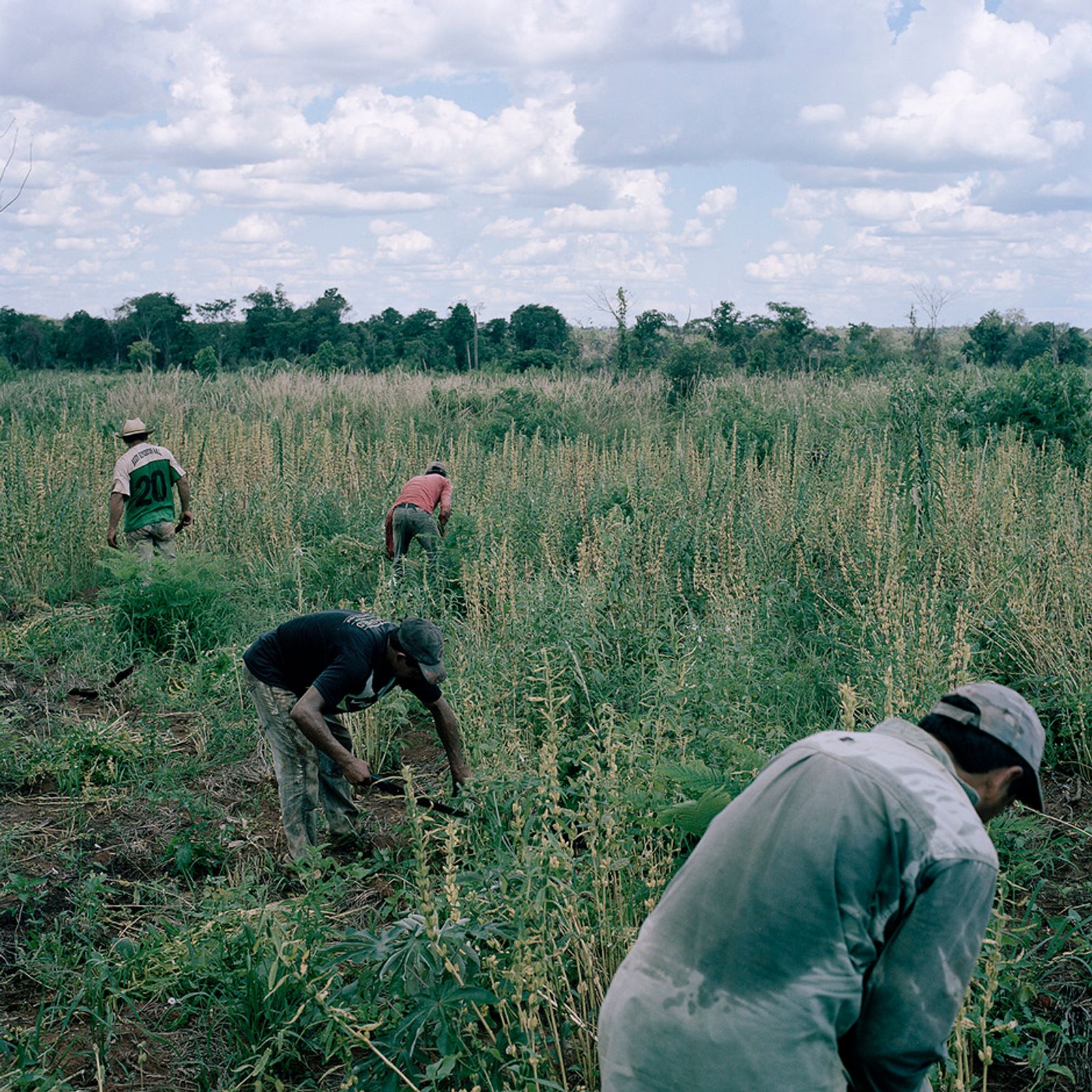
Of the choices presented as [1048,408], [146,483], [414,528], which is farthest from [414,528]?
[1048,408]

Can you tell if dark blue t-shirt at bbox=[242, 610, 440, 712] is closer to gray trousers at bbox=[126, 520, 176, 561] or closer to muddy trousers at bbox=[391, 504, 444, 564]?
muddy trousers at bbox=[391, 504, 444, 564]

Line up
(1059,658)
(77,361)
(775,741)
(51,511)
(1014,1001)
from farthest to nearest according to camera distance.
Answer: (77,361), (51,511), (1059,658), (775,741), (1014,1001)

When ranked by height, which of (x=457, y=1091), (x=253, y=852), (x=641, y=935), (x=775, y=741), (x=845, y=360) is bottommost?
(x=253, y=852)

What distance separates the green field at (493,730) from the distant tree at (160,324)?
3260cm

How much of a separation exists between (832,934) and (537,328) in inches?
1522

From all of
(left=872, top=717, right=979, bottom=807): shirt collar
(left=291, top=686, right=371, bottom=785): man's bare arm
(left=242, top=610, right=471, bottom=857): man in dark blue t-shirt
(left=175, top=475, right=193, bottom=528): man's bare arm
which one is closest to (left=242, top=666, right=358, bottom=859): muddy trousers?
(left=242, top=610, right=471, bottom=857): man in dark blue t-shirt

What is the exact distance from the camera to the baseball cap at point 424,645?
4164mm

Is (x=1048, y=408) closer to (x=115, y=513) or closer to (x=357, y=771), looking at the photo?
(x=115, y=513)

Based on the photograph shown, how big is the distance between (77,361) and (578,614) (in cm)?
4457

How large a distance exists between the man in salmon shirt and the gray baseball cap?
6.56 m

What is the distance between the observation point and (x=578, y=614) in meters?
5.65

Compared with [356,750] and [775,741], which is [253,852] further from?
[775,741]

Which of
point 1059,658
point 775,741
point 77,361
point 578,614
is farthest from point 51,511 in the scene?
point 77,361

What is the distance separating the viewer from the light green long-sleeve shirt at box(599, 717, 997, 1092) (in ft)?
5.60
